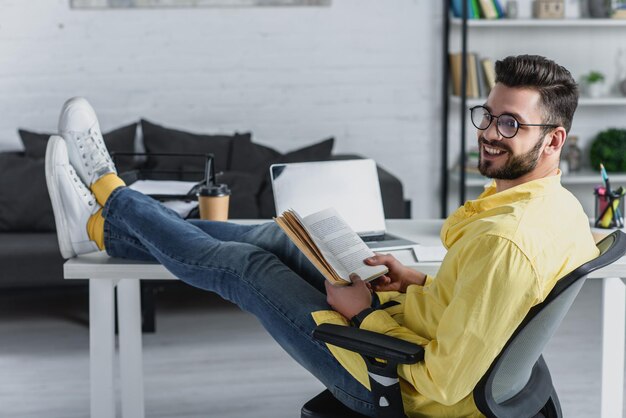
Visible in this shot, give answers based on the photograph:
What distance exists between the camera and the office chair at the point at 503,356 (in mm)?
1710

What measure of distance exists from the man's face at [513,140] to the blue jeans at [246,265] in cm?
48

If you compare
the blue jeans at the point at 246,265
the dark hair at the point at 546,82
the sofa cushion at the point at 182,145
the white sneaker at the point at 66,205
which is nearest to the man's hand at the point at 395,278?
the blue jeans at the point at 246,265

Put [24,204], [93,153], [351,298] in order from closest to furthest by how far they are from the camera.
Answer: [351,298] → [93,153] → [24,204]

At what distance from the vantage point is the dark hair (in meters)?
1.85

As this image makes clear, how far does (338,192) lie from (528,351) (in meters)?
1.07

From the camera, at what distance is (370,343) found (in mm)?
1789

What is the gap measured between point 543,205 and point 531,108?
0.66 feet

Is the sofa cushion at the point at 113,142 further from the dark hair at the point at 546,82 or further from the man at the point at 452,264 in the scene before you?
the dark hair at the point at 546,82

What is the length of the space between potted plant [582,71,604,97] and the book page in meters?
3.29

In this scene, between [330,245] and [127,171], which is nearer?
[330,245]

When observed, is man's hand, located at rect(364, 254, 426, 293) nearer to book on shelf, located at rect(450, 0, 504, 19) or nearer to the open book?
the open book

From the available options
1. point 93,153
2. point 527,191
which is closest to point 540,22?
point 93,153

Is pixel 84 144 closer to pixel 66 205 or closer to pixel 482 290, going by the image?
pixel 66 205

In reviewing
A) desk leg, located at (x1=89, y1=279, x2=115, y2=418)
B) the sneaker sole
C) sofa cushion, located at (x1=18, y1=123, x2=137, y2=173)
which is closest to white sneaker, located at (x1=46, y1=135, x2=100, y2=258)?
the sneaker sole
